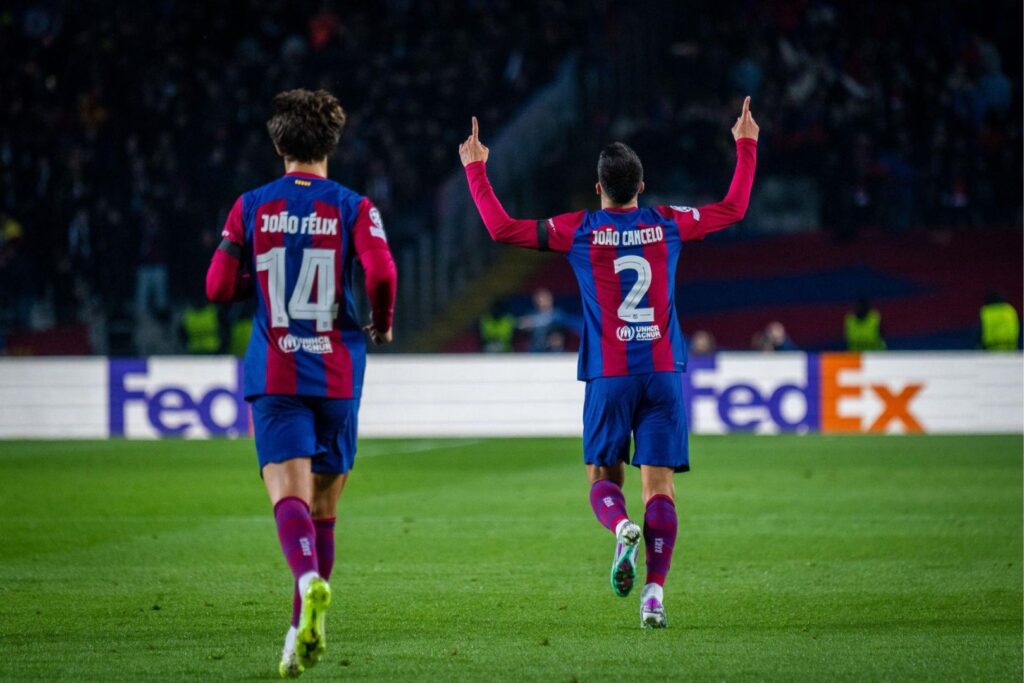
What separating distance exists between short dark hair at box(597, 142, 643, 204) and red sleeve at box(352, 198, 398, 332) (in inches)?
56.3

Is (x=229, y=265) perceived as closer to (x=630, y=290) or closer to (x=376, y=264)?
(x=376, y=264)

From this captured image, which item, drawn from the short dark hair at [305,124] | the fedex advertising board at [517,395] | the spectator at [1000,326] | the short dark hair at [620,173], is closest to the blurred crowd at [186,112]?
the fedex advertising board at [517,395]

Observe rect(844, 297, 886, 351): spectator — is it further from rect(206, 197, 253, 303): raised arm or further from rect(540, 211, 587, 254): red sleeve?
rect(206, 197, 253, 303): raised arm

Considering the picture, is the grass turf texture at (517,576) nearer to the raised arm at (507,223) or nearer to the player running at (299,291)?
the player running at (299,291)

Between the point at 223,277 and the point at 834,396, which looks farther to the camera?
the point at 834,396

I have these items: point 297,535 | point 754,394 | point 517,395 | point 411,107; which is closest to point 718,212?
point 297,535

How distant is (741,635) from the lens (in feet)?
19.9

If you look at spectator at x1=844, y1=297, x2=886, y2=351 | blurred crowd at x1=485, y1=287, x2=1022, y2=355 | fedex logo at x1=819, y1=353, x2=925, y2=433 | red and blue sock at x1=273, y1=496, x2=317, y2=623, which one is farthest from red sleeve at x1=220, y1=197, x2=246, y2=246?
spectator at x1=844, y1=297, x2=886, y2=351

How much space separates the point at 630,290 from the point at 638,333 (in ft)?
0.60

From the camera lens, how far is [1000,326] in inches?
785

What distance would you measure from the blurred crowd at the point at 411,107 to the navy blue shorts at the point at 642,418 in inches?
635

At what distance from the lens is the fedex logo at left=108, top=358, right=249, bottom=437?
17.9 metres

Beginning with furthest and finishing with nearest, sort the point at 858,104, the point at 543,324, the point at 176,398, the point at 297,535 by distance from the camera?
the point at 858,104 < the point at 543,324 < the point at 176,398 < the point at 297,535

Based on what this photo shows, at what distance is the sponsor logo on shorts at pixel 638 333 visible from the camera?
6184 millimetres
